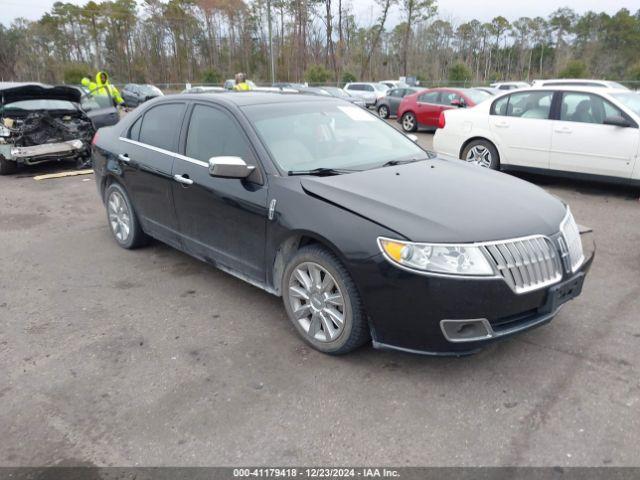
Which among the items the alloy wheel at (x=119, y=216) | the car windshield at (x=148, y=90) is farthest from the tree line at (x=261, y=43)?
the alloy wheel at (x=119, y=216)

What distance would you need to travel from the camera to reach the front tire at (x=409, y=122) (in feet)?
54.8

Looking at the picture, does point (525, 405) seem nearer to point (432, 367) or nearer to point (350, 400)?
point (432, 367)

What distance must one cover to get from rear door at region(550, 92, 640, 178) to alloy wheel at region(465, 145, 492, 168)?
3.46 ft

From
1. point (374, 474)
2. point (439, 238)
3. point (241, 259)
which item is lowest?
point (374, 474)

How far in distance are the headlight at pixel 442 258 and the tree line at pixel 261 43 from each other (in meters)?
51.4

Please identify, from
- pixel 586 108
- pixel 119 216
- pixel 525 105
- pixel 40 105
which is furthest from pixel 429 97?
pixel 119 216

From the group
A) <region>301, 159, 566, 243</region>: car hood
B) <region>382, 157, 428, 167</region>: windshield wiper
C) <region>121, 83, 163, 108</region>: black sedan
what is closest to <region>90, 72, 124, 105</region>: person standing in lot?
<region>382, 157, 428, 167</region>: windshield wiper

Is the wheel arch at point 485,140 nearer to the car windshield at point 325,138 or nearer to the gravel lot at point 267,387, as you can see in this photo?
the gravel lot at point 267,387

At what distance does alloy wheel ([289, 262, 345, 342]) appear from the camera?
3.16 metres

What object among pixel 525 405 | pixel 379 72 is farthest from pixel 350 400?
pixel 379 72

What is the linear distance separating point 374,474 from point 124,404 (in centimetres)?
146

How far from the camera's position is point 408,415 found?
2742 mm

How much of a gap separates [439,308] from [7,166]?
31.7 ft

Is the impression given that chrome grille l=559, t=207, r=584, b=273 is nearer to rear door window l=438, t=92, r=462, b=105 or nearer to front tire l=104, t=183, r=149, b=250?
front tire l=104, t=183, r=149, b=250
